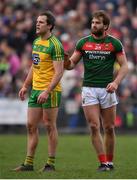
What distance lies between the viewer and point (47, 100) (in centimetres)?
1212

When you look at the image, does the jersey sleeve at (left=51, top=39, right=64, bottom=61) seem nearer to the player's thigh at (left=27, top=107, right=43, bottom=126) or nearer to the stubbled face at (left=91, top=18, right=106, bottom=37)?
the stubbled face at (left=91, top=18, right=106, bottom=37)

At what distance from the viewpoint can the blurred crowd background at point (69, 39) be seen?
73.8 feet

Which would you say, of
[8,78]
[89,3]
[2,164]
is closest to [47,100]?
[2,164]

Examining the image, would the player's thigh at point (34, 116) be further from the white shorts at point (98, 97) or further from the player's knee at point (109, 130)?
the player's knee at point (109, 130)

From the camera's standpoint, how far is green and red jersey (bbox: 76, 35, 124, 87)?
40.4 ft

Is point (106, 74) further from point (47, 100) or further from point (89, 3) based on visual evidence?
point (89, 3)

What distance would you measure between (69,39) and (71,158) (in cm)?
1017

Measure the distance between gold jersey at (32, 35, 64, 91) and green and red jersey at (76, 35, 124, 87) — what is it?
0.50 meters

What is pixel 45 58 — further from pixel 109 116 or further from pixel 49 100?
pixel 109 116

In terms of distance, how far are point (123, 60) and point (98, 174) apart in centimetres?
181

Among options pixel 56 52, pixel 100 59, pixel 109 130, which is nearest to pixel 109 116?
pixel 109 130

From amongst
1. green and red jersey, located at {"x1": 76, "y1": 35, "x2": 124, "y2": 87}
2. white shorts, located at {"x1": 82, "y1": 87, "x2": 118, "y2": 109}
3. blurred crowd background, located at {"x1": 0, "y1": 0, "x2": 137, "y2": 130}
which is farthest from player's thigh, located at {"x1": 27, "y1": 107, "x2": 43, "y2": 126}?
blurred crowd background, located at {"x1": 0, "y1": 0, "x2": 137, "y2": 130}

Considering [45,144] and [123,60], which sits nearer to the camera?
[123,60]

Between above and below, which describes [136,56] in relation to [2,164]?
above
